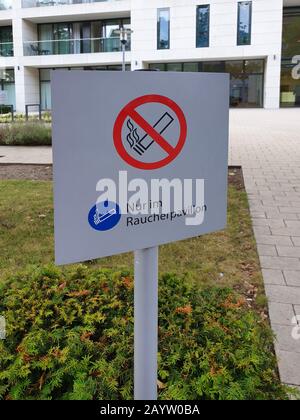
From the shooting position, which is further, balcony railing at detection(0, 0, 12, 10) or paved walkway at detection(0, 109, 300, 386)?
balcony railing at detection(0, 0, 12, 10)

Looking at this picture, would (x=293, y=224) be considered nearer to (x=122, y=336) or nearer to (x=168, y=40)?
(x=122, y=336)

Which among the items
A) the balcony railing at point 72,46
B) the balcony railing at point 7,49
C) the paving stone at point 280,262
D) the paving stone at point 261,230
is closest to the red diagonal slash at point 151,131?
the paving stone at point 280,262

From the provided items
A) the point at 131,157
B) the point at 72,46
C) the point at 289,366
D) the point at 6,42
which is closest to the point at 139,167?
the point at 131,157

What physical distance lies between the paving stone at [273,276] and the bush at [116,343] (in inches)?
31.2

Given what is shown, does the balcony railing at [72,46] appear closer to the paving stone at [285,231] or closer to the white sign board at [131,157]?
the paving stone at [285,231]

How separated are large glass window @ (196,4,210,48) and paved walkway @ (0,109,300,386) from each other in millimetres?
21843

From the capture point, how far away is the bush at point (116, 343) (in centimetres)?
260

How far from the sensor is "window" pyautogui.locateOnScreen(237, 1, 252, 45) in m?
34.4

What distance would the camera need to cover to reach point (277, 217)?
21.9ft

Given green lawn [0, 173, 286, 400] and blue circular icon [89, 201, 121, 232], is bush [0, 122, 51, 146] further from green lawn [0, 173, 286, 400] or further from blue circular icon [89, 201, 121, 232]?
blue circular icon [89, 201, 121, 232]

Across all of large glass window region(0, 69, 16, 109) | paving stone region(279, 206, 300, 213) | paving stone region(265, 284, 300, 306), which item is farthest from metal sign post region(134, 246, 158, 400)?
large glass window region(0, 69, 16, 109)

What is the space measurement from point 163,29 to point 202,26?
2881 mm

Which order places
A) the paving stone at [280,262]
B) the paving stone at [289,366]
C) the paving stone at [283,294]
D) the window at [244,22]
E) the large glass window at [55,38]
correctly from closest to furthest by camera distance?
1. the paving stone at [289,366]
2. the paving stone at [283,294]
3. the paving stone at [280,262]
4. the window at [244,22]
5. the large glass window at [55,38]

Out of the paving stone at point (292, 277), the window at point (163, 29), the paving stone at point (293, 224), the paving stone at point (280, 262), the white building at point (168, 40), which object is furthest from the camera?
the window at point (163, 29)
